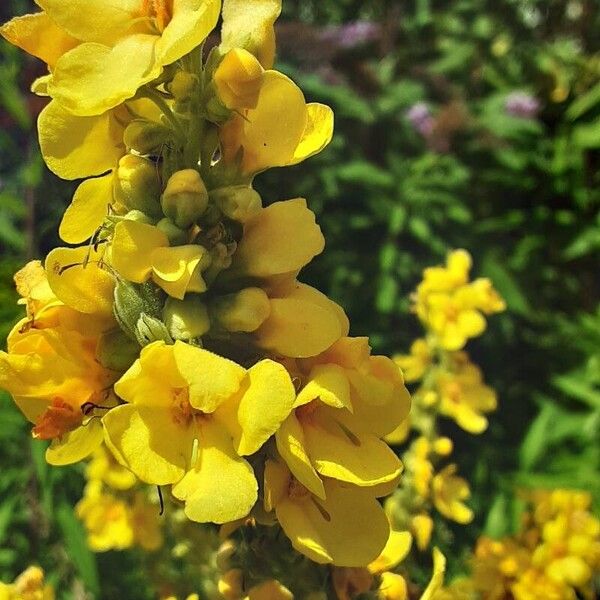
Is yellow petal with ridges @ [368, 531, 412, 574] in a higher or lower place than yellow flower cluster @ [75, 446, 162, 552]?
higher

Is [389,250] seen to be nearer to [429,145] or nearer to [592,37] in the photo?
[429,145]

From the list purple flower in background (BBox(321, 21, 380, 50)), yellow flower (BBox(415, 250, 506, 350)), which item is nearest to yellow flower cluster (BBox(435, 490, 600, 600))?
yellow flower (BBox(415, 250, 506, 350))

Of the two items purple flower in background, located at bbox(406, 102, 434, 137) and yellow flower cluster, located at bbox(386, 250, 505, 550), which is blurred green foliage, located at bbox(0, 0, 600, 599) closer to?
purple flower in background, located at bbox(406, 102, 434, 137)

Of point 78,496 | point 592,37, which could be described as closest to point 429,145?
point 592,37

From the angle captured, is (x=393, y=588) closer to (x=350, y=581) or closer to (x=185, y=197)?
(x=350, y=581)

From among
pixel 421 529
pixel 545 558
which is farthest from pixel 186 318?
pixel 545 558

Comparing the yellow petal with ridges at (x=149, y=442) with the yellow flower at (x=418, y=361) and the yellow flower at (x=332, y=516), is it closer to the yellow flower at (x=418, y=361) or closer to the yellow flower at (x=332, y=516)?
the yellow flower at (x=332, y=516)
